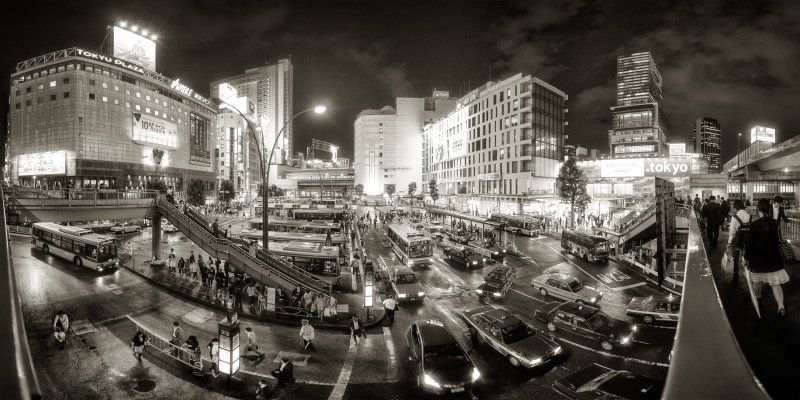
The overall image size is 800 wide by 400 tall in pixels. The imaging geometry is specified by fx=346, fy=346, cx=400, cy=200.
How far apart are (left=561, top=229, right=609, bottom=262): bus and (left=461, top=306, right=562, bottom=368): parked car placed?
1793 cm

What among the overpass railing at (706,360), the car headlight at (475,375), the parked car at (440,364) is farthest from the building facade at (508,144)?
the overpass railing at (706,360)

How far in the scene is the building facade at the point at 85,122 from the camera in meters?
74.8

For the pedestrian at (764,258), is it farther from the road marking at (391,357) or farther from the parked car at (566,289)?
the parked car at (566,289)

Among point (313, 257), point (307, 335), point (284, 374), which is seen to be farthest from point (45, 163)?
point (284, 374)

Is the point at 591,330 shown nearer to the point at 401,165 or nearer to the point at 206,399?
the point at 206,399

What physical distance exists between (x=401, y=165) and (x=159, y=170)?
254 feet

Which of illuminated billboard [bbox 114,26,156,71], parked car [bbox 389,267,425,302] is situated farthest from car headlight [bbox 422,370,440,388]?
illuminated billboard [bbox 114,26,156,71]

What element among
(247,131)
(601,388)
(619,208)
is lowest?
(601,388)

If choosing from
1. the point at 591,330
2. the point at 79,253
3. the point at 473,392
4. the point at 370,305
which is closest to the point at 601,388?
the point at 473,392

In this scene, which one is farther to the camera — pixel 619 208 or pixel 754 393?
pixel 619 208

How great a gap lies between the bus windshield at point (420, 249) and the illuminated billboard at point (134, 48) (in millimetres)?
95117

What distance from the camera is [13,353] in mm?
1624

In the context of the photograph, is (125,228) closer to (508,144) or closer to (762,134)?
(508,144)

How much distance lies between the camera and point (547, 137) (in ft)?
225
